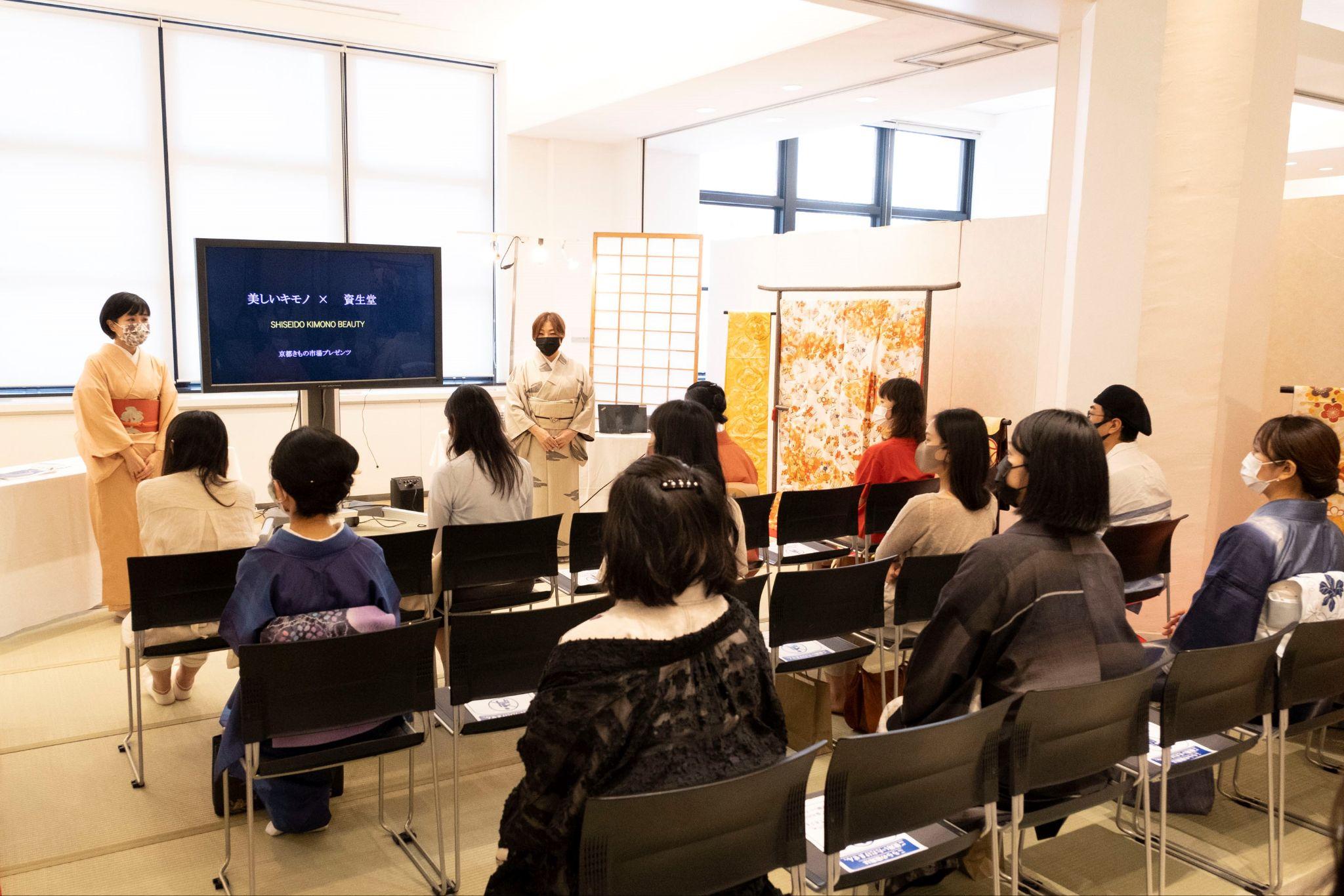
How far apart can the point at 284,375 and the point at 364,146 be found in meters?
3.13

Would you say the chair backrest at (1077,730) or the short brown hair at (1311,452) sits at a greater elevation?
the short brown hair at (1311,452)

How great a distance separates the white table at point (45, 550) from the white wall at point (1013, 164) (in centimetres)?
860

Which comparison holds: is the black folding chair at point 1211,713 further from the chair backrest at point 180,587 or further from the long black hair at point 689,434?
the chair backrest at point 180,587

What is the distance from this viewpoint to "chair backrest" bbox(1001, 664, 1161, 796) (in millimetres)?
2021

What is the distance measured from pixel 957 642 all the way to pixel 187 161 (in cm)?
653

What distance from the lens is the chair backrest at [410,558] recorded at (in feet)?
10.2

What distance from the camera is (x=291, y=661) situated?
216 centimetres

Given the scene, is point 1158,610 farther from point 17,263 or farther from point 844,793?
point 17,263

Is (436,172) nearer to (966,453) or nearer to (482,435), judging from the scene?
(482,435)

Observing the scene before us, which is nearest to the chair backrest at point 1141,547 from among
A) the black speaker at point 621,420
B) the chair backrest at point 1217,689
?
the chair backrest at point 1217,689

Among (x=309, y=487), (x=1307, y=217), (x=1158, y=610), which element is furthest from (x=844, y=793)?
(x=1307, y=217)

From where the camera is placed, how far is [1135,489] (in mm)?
3705

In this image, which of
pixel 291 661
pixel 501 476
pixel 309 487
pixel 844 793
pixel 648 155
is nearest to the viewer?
pixel 844 793

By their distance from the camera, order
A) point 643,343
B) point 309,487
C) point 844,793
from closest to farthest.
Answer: point 844,793
point 309,487
point 643,343
